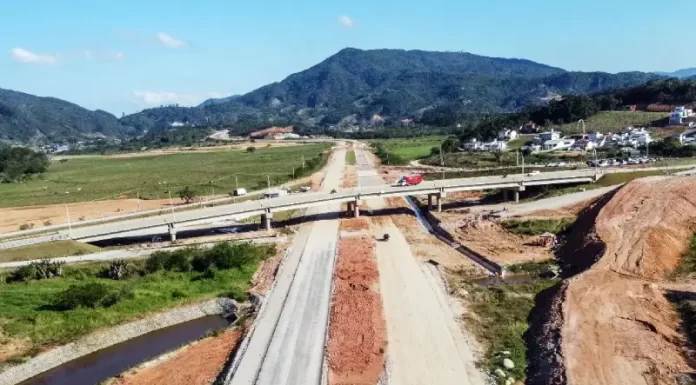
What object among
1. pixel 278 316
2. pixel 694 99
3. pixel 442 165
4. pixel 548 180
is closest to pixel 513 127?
pixel 694 99

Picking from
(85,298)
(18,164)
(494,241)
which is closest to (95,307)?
(85,298)

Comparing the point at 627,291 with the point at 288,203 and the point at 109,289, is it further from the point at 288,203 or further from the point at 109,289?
the point at 288,203

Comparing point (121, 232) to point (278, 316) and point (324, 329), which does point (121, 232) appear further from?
point (324, 329)

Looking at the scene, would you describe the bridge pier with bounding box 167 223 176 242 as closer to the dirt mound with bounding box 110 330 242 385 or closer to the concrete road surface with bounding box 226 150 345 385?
the concrete road surface with bounding box 226 150 345 385

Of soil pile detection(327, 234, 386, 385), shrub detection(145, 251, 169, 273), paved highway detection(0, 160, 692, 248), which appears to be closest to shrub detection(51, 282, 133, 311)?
shrub detection(145, 251, 169, 273)

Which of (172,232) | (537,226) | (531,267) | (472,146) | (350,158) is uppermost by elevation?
(472,146)

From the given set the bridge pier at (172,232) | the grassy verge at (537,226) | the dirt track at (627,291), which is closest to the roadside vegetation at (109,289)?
the bridge pier at (172,232)

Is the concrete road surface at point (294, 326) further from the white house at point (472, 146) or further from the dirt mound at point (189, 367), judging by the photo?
the white house at point (472, 146)
